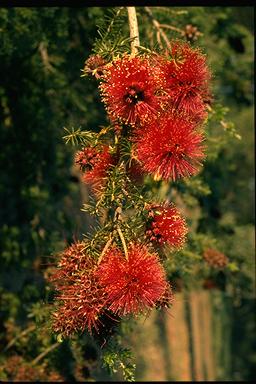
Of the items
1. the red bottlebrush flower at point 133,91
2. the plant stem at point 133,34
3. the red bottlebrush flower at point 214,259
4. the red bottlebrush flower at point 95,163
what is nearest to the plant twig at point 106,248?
the red bottlebrush flower at point 95,163

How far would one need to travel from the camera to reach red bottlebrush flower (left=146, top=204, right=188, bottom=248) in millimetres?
3831

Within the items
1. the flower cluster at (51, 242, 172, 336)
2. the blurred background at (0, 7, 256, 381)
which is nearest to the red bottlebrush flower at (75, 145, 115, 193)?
the flower cluster at (51, 242, 172, 336)

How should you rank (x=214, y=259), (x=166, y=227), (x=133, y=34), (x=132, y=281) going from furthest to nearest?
(x=214, y=259) < (x=133, y=34) < (x=166, y=227) < (x=132, y=281)

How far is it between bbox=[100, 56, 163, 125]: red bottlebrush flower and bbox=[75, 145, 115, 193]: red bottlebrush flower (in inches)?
10.4

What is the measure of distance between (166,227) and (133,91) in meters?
0.73

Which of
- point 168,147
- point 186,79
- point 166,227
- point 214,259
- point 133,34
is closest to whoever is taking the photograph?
point 168,147

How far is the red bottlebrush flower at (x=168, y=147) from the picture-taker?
370cm

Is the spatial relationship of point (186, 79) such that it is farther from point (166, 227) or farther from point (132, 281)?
point (132, 281)

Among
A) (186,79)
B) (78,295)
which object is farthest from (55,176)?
(78,295)

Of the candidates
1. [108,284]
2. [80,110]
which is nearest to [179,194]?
[80,110]

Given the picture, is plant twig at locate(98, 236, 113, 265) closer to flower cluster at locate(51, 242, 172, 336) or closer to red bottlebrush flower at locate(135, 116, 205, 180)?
flower cluster at locate(51, 242, 172, 336)

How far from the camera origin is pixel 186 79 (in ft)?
13.0

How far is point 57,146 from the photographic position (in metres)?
8.04

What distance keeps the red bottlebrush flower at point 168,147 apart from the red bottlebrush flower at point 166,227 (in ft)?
0.75
